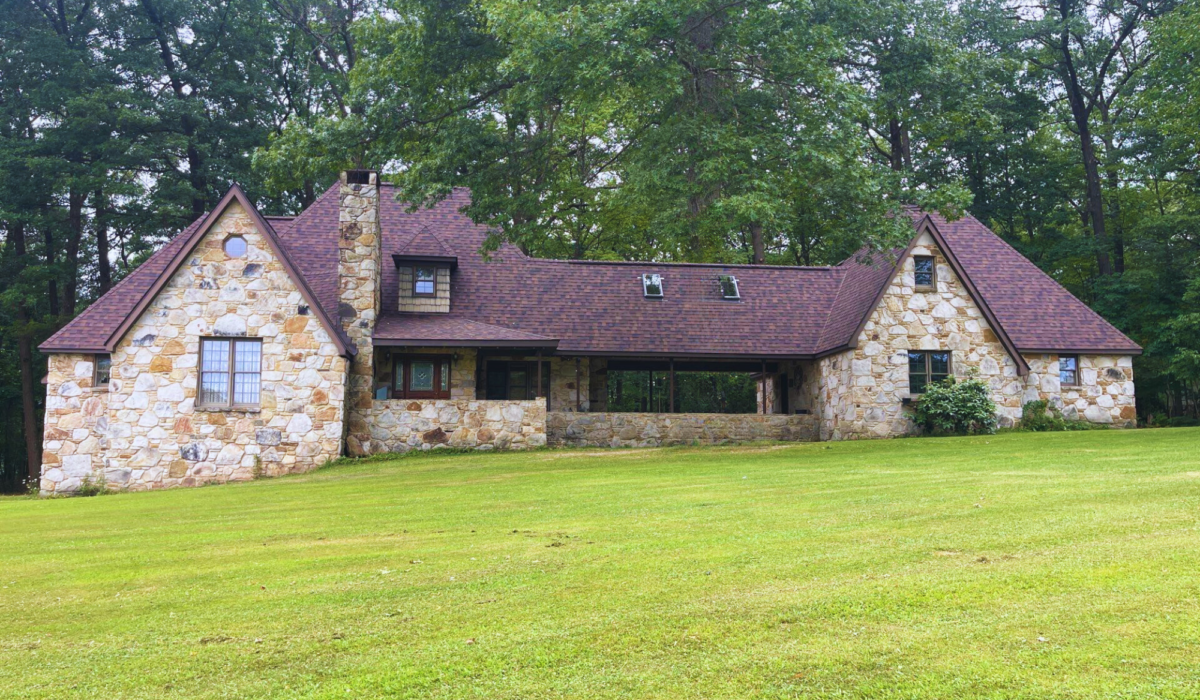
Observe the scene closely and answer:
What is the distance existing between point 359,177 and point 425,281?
11.9ft

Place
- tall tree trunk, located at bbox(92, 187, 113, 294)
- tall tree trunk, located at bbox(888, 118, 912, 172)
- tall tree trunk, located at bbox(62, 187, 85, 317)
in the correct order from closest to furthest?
tall tree trunk, located at bbox(62, 187, 85, 317) < tall tree trunk, located at bbox(92, 187, 113, 294) < tall tree trunk, located at bbox(888, 118, 912, 172)

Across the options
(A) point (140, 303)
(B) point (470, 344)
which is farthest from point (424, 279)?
(A) point (140, 303)

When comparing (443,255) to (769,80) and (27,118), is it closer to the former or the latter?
(769,80)

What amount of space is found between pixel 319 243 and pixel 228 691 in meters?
22.1

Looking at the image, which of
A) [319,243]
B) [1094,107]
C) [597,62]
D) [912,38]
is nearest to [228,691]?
[597,62]

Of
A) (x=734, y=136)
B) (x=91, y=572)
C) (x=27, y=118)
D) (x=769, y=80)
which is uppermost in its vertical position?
(x=27, y=118)

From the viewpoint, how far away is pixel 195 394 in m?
20.0

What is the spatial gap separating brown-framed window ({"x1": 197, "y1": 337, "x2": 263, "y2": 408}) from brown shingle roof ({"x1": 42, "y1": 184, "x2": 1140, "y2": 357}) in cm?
301

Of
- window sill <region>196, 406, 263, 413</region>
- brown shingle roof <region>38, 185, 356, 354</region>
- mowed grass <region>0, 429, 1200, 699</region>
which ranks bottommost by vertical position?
mowed grass <region>0, 429, 1200, 699</region>

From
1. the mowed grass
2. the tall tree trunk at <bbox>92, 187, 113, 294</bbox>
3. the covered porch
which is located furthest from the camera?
the tall tree trunk at <bbox>92, 187, 113, 294</bbox>

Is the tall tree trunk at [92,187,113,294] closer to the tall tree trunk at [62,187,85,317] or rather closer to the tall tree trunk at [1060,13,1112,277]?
the tall tree trunk at [62,187,85,317]

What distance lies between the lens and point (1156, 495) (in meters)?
→ 9.39

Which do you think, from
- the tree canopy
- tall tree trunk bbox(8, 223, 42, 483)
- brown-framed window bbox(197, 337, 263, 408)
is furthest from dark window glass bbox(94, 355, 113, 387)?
tall tree trunk bbox(8, 223, 42, 483)

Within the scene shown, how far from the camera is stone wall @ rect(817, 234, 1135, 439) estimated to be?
23812 millimetres
